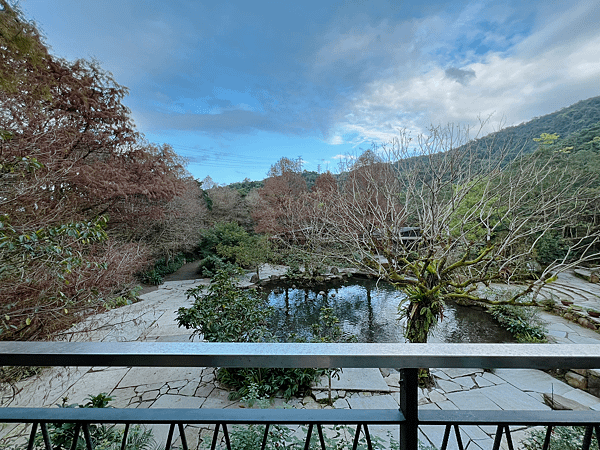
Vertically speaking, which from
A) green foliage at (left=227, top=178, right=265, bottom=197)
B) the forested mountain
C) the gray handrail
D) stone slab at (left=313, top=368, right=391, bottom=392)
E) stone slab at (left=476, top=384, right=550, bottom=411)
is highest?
the forested mountain

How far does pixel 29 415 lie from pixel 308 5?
4.86 meters

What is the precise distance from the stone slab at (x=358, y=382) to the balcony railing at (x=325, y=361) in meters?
2.20

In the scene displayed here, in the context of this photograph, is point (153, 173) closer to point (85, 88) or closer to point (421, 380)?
point (85, 88)

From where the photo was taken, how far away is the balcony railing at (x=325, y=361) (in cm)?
51

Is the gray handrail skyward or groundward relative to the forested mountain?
groundward

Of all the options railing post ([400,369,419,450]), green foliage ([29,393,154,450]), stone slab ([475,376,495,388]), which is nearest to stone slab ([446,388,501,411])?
stone slab ([475,376,495,388])

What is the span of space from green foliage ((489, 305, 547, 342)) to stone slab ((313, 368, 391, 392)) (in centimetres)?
245

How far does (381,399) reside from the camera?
96.0 inches

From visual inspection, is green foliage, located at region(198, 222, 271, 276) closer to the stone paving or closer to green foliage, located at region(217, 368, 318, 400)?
the stone paving

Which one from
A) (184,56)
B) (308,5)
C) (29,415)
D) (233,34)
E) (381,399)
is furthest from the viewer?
(184,56)

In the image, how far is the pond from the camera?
3.98 metres

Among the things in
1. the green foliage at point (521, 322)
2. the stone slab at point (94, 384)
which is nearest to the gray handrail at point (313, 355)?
the stone slab at point (94, 384)

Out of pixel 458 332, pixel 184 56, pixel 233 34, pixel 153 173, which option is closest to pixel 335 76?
pixel 233 34

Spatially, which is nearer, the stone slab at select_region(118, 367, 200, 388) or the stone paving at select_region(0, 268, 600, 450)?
the stone paving at select_region(0, 268, 600, 450)
